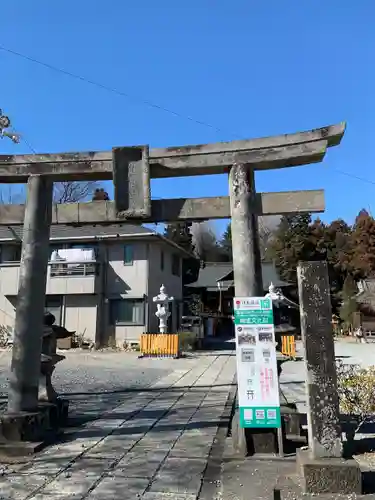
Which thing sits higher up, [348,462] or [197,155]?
[197,155]

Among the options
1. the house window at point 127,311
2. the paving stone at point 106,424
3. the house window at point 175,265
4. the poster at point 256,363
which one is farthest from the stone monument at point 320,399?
the house window at point 175,265

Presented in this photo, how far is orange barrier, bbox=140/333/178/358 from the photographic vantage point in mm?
20766

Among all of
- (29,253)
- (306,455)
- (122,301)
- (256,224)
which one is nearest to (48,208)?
(29,253)

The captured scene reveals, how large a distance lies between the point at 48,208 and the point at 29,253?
33.5 inches

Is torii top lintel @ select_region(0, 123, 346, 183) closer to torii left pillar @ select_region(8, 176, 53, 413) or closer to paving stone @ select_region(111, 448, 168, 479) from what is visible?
torii left pillar @ select_region(8, 176, 53, 413)

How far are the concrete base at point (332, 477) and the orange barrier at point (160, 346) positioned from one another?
1637 centimetres

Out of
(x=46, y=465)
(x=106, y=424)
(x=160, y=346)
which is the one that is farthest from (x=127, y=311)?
(x=46, y=465)

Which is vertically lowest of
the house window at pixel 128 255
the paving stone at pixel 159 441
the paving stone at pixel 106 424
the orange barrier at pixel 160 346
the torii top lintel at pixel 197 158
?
the paving stone at pixel 159 441

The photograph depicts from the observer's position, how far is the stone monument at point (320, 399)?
457cm

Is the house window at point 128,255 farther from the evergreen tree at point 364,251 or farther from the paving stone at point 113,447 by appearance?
the evergreen tree at point 364,251

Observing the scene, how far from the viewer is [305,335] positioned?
5070 mm

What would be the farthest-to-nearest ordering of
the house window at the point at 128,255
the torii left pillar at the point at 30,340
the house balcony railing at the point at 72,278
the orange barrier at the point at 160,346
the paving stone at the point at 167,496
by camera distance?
the house window at the point at 128,255 < the house balcony railing at the point at 72,278 < the orange barrier at the point at 160,346 < the torii left pillar at the point at 30,340 < the paving stone at the point at 167,496

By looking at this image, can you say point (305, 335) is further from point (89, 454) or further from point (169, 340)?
point (169, 340)

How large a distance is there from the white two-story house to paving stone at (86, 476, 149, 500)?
19.9m
